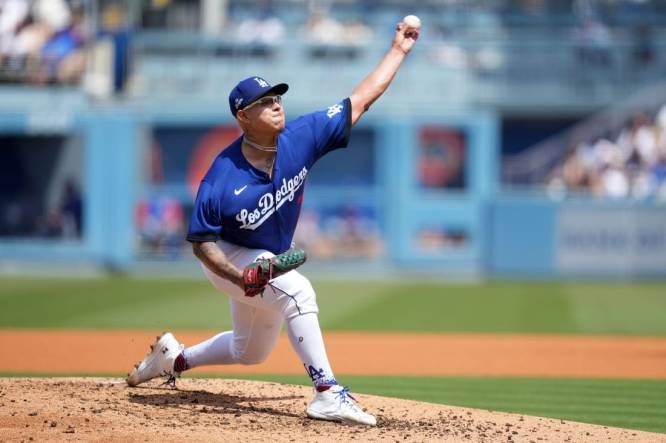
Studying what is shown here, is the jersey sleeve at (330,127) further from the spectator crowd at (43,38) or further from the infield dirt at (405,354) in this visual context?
the spectator crowd at (43,38)

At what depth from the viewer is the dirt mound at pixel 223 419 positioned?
511 centimetres

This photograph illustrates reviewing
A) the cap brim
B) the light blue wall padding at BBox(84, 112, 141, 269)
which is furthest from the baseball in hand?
the light blue wall padding at BBox(84, 112, 141, 269)

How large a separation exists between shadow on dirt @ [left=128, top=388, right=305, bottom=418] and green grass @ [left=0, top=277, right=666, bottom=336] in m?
4.88

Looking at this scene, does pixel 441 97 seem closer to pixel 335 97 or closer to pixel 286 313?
pixel 335 97

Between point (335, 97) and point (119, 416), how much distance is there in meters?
13.5

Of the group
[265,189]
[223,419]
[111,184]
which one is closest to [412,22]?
[265,189]

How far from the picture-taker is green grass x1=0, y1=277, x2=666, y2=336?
37.9ft

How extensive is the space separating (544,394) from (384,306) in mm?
6495

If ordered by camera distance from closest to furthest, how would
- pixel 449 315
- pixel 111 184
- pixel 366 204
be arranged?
pixel 449 315 < pixel 366 204 < pixel 111 184

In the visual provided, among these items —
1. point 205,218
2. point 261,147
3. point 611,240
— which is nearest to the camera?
point 205,218

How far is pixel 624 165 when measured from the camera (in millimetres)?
17844

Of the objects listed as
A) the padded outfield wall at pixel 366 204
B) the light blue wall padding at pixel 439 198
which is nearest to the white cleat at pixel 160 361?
the padded outfield wall at pixel 366 204

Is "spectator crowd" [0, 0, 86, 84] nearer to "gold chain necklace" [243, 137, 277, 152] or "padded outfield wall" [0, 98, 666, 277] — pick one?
"padded outfield wall" [0, 98, 666, 277]

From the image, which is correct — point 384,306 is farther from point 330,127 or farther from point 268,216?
point 268,216
